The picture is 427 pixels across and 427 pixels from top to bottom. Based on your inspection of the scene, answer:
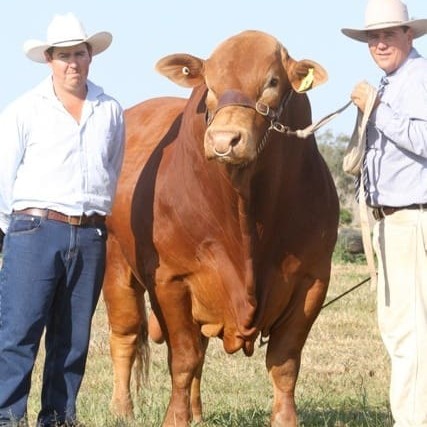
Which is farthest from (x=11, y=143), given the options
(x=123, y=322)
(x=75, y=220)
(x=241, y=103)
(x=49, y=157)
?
(x=123, y=322)

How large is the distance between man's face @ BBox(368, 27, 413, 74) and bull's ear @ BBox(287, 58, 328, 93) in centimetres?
38

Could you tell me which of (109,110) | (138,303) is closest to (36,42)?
(109,110)

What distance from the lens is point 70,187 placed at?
6895 mm

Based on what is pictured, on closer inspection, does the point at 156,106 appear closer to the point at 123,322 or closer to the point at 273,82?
the point at 123,322

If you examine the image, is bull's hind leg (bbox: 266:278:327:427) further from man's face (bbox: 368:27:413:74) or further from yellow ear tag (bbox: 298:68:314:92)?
man's face (bbox: 368:27:413:74)

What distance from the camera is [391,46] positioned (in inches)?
259

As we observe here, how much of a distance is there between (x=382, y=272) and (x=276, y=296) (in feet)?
2.93

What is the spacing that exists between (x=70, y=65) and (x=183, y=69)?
642 mm

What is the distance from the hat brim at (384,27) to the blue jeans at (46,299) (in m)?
1.73

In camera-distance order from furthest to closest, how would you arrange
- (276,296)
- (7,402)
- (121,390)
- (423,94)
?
(121,390) → (276,296) → (7,402) → (423,94)

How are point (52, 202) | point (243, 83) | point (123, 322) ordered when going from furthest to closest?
point (123, 322)
point (52, 202)
point (243, 83)

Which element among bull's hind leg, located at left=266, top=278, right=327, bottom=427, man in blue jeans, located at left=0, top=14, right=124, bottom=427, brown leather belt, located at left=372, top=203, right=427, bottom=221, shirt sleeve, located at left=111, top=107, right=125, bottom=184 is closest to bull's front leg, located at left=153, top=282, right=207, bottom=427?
bull's hind leg, located at left=266, top=278, right=327, bottom=427

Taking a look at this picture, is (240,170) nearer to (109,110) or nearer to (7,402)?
(109,110)

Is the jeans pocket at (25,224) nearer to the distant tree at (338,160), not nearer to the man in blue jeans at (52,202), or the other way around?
the man in blue jeans at (52,202)
